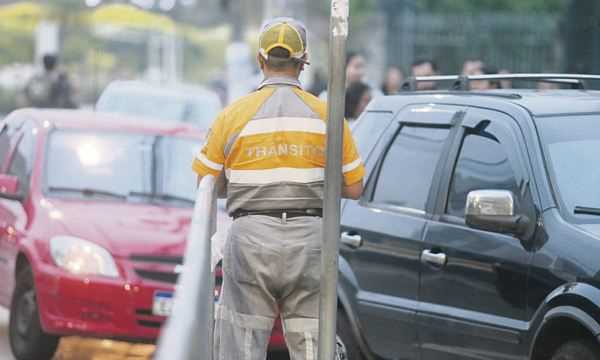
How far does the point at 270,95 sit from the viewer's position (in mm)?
6395

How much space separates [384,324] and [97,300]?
8.84ft

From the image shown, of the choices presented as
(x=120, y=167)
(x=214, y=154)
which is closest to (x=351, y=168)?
(x=214, y=154)

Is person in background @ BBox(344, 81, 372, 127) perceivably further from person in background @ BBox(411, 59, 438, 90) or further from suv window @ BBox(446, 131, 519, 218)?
suv window @ BBox(446, 131, 519, 218)

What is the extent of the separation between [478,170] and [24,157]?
4758mm

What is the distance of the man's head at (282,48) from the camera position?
6.37 m

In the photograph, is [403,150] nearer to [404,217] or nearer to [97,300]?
[404,217]

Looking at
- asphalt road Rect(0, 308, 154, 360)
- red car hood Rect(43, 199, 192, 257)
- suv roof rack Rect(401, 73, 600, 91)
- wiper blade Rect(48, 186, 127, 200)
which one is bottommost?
asphalt road Rect(0, 308, 154, 360)

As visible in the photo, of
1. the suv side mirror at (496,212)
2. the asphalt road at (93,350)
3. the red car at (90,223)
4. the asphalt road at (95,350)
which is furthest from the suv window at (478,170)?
the asphalt road at (93,350)

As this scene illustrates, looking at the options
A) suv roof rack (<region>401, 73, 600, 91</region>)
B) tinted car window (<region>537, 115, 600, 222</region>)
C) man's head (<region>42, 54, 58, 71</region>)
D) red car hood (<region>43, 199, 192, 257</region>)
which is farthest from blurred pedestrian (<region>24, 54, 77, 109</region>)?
tinted car window (<region>537, 115, 600, 222</region>)

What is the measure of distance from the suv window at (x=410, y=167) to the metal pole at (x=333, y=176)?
2214 mm

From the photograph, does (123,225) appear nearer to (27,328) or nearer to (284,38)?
(27,328)

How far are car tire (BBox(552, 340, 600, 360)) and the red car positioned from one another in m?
3.92

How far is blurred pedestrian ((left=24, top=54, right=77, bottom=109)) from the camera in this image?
71.0 feet

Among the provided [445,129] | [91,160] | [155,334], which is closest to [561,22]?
[91,160]
